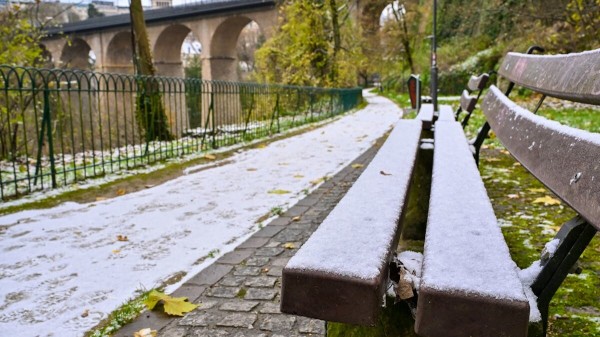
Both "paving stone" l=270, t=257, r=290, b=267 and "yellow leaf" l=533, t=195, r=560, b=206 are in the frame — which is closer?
"paving stone" l=270, t=257, r=290, b=267

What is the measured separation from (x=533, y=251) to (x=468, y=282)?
1945mm

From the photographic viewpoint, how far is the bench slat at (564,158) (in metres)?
1.00

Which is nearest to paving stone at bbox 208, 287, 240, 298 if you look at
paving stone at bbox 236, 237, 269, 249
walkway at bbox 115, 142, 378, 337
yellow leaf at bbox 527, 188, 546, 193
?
walkway at bbox 115, 142, 378, 337

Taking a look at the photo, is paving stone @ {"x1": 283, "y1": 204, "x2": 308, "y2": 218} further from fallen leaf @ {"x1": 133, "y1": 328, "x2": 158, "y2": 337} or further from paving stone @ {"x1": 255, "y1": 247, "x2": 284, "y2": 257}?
fallen leaf @ {"x1": 133, "y1": 328, "x2": 158, "y2": 337}

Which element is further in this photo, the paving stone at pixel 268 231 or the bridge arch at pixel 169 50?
the bridge arch at pixel 169 50

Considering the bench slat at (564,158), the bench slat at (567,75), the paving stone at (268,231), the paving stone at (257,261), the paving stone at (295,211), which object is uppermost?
the bench slat at (567,75)

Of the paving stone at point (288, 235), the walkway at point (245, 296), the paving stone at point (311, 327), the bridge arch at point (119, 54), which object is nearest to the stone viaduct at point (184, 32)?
the bridge arch at point (119, 54)

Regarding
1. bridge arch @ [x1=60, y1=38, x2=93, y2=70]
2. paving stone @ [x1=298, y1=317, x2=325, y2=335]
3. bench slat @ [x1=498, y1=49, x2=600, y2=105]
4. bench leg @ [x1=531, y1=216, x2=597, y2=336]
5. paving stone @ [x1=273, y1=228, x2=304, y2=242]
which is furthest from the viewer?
bridge arch @ [x1=60, y1=38, x2=93, y2=70]

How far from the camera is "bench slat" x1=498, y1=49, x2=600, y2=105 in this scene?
4.62 ft

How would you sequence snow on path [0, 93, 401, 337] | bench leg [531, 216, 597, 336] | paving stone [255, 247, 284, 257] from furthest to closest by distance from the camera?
paving stone [255, 247, 284, 257], snow on path [0, 93, 401, 337], bench leg [531, 216, 597, 336]

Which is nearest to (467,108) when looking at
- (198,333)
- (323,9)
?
(198,333)

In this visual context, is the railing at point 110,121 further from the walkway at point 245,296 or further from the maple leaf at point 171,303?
the maple leaf at point 171,303

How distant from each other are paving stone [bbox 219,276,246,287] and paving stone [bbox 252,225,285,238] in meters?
0.76

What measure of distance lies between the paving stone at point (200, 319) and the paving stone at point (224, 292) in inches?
7.5
